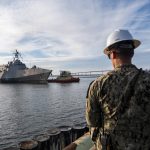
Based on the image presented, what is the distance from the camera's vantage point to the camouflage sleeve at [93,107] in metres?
3.40

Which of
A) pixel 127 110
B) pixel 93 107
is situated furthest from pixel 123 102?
pixel 93 107

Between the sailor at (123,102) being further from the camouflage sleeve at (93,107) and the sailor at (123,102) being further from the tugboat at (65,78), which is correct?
the tugboat at (65,78)

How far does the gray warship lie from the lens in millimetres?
101812

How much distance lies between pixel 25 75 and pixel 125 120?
103 meters

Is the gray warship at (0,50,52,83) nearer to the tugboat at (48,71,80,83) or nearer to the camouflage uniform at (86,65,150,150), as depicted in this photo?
the tugboat at (48,71,80,83)

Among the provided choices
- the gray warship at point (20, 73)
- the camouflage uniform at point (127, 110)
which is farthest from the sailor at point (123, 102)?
the gray warship at point (20, 73)

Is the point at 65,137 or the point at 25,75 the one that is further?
the point at 25,75

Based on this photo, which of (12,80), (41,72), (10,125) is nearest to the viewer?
(10,125)

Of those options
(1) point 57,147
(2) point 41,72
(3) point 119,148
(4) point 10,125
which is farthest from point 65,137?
(2) point 41,72

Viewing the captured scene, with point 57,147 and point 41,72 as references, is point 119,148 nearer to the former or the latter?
point 57,147

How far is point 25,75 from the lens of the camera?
105m

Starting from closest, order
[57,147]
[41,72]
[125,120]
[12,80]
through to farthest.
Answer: [125,120] < [57,147] < [41,72] < [12,80]

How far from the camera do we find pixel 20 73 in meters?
106

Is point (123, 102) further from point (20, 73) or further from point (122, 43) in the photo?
point (20, 73)
